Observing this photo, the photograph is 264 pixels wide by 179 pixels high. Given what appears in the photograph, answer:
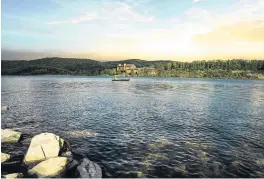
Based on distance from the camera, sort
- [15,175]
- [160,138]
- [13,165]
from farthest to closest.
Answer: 1. [160,138]
2. [13,165]
3. [15,175]

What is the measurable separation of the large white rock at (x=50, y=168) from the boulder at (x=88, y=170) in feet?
5.93

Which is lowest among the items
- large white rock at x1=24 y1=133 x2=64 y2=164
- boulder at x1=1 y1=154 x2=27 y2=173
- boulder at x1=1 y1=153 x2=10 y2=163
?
boulder at x1=1 y1=154 x2=27 y2=173

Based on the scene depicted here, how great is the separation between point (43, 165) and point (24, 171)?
2168mm

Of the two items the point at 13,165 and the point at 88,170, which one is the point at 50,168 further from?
the point at 13,165

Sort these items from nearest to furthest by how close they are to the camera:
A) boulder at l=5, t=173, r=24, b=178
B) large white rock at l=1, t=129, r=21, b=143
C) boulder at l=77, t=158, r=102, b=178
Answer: boulder at l=5, t=173, r=24, b=178
boulder at l=77, t=158, r=102, b=178
large white rock at l=1, t=129, r=21, b=143

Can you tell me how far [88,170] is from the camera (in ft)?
73.2

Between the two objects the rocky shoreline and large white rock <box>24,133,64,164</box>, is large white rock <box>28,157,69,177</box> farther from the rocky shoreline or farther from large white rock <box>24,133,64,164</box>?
large white rock <box>24,133,64,164</box>

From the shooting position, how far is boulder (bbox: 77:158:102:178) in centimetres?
2161

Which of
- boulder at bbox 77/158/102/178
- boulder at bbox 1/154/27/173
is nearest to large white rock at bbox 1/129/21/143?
boulder at bbox 1/154/27/173

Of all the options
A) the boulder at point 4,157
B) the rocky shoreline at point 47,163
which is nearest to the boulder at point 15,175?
the rocky shoreline at point 47,163

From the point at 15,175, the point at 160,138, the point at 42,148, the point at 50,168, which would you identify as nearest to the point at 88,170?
the point at 50,168

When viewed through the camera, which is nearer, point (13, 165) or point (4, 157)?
point (13, 165)

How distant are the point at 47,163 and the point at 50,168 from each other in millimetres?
684

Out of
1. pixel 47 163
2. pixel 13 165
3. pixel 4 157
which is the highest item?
pixel 47 163
